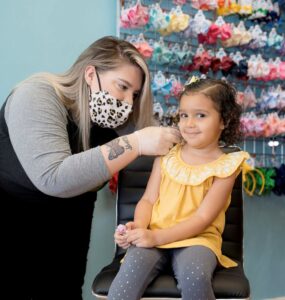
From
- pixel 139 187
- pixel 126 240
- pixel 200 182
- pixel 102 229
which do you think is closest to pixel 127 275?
pixel 126 240

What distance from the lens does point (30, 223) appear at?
4.60 ft

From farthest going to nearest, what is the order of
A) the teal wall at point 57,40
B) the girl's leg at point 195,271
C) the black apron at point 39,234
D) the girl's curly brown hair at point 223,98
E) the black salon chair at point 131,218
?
the teal wall at point 57,40 < the girl's curly brown hair at point 223,98 < the black apron at point 39,234 < the black salon chair at point 131,218 < the girl's leg at point 195,271

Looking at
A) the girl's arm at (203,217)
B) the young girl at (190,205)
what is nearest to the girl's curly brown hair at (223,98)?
the young girl at (190,205)

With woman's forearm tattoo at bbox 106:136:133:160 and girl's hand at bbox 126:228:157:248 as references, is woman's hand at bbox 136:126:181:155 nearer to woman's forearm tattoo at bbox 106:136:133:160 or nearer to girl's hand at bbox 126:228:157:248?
woman's forearm tattoo at bbox 106:136:133:160

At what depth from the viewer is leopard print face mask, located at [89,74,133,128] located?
1365mm

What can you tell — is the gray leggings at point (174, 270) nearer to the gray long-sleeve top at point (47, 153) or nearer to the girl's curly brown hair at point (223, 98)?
A: the gray long-sleeve top at point (47, 153)

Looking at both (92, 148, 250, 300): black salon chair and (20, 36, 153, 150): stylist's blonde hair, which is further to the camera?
(20, 36, 153, 150): stylist's blonde hair

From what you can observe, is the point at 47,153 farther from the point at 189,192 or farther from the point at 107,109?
the point at 189,192

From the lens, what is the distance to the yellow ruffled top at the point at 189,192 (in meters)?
1.37

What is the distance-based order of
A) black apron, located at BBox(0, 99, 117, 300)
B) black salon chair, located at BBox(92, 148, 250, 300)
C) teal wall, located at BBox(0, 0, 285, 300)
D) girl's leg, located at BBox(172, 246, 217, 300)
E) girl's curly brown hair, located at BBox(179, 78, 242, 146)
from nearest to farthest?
girl's leg, located at BBox(172, 246, 217, 300) < black salon chair, located at BBox(92, 148, 250, 300) < black apron, located at BBox(0, 99, 117, 300) < girl's curly brown hair, located at BBox(179, 78, 242, 146) < teal wall, located at BBox(0, 0, 285, 300)

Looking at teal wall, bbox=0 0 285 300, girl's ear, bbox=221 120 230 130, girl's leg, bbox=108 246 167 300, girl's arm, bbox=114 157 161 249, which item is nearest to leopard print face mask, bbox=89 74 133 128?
girl's arm, bbox=114 157 161 249

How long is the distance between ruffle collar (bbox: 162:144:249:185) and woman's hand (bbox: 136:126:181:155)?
80mm

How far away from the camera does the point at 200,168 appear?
4.64 ft

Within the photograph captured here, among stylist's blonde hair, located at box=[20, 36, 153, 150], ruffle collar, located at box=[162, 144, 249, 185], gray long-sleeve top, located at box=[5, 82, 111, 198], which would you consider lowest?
ruffle collar, located at box=[162, 144, 249, 185]
